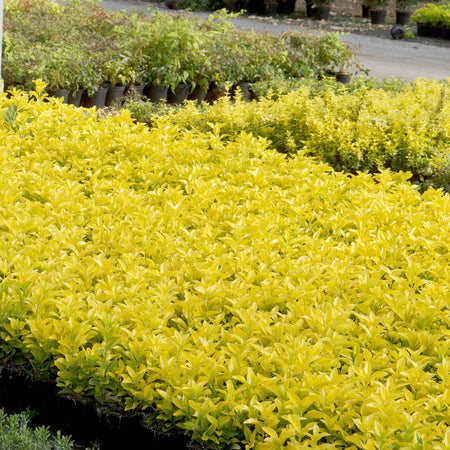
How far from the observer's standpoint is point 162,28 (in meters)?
9.41

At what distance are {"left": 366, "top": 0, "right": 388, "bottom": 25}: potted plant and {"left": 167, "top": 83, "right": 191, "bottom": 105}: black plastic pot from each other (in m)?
12.6

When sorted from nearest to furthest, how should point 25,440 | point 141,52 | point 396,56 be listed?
point 25,440
point 141,52
point 396,56

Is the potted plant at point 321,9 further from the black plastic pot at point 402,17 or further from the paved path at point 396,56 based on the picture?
the black plastic pot at point 402,17

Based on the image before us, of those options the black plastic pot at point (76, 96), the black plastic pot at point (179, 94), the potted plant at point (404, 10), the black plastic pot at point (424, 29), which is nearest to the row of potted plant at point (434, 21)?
the black plastic pot at point (424, 29)

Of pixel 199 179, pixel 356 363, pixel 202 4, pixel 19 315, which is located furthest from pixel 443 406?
pixel 202 4

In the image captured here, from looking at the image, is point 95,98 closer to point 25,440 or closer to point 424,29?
point 25,440

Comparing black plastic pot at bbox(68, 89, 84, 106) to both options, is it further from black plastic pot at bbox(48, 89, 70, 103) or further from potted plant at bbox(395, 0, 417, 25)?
potted plant at bbox(395, 0, 417, 25)

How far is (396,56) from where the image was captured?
1642 cm

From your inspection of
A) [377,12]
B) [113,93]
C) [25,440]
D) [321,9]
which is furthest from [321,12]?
[25,440]

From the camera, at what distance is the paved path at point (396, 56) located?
14484mm

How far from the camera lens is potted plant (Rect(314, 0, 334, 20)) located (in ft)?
68.9

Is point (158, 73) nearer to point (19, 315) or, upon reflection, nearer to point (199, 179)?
point (199, 179)

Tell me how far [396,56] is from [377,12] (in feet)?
16.0

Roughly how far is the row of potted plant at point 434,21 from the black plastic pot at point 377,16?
4.50 feet
